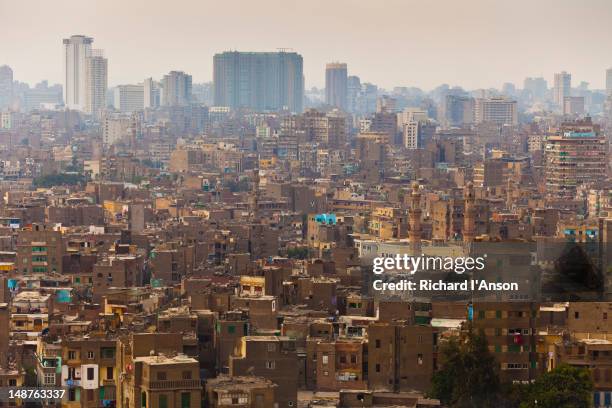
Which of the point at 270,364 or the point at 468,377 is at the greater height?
the point at 270,364

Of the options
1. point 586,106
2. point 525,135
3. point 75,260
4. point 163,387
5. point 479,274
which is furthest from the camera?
point 586,106

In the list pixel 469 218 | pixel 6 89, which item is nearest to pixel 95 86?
pixel 6 89

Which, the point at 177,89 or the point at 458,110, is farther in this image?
the point at 177,89

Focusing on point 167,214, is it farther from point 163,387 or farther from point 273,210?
point 163,387

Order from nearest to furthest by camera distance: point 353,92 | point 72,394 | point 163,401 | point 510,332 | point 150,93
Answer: point 163,401 < point 72,394 < point 510,332 < point 150,93 < point 353,92

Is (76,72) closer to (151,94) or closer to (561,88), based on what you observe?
(151,94)

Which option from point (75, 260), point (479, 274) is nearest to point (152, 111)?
point (75, 260)

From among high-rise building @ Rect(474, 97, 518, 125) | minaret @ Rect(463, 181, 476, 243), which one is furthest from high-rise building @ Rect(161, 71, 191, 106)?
minaret @ Rect(463, 181, 476, 243)
